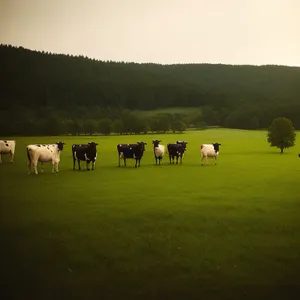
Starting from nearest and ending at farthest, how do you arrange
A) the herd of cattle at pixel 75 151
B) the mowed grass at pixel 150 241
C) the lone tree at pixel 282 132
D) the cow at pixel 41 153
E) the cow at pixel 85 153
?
the mowed grass at pixel 150 241 < the cow at pixel 41 153 < the herd of cattle at pixel 75 151 < the cow at pixel 85 153 < the lone tree at pixel 282 132

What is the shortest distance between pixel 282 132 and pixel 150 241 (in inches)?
788

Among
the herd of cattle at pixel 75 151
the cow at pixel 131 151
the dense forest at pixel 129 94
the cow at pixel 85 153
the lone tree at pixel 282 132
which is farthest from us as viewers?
the lone tree at pixel 282 132

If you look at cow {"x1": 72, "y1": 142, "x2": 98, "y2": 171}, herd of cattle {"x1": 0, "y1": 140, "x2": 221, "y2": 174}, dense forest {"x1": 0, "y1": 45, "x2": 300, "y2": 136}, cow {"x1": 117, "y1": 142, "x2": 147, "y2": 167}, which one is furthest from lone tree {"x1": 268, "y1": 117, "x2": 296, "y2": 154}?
cow {"x1": 72, "y1": 142, "x2": 98, "y2": 171}

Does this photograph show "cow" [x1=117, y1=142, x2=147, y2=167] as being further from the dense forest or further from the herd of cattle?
the dense forest

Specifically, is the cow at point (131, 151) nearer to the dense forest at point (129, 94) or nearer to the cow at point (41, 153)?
the dense forest at point (129, 94)

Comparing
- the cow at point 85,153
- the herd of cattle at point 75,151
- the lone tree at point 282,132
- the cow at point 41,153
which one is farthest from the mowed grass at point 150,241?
the lone tree at point 282,132

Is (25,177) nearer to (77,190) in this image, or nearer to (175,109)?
(77,190)

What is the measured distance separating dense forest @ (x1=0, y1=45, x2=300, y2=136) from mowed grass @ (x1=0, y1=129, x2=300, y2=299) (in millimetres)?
2074

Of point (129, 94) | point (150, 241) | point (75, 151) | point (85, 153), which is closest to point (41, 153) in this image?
point (75, 151)

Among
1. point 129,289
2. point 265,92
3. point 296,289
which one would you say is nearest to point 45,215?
point 129,289

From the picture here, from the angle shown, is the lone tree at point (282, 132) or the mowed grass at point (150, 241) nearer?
the mowed grass at point (150, 241)

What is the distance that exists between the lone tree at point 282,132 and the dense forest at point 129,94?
3.15ft

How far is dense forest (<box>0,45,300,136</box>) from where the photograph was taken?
836 cm

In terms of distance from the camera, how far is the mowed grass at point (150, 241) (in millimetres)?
4434
